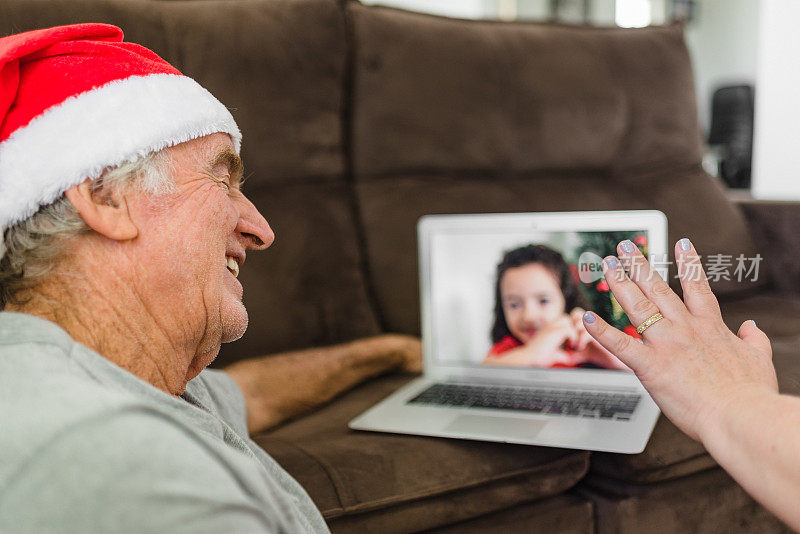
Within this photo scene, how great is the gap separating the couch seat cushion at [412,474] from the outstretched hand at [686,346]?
32 cm

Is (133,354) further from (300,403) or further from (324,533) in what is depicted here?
(300,403)

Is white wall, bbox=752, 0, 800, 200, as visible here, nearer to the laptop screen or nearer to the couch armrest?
the couch armrest

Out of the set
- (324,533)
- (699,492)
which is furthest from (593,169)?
(324,533)

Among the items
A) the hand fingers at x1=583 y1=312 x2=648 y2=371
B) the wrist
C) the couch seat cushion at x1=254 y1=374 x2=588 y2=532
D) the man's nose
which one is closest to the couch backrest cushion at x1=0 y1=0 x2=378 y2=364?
the couch seat cushion at x1=254 y1=374 x2=588 y2=532

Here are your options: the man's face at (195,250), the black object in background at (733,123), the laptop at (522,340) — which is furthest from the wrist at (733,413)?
Answer: the black object in background at (733,123)

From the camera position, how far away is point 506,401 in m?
1.13

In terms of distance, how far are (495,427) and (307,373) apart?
37cm

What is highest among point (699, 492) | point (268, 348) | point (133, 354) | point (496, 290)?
point (133, 354)

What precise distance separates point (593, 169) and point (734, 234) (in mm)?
369

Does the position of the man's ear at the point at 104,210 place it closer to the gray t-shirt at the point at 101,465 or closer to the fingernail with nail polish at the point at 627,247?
the gray t-shirt at the point at 101,465

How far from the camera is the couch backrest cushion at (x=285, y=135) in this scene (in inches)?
50.4

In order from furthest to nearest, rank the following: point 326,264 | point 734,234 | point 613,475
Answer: point 734,234 < point 326,264 < point 613,475

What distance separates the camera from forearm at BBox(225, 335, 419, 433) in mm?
1113

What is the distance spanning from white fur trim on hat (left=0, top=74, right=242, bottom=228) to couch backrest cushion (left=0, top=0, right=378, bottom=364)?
630mm
